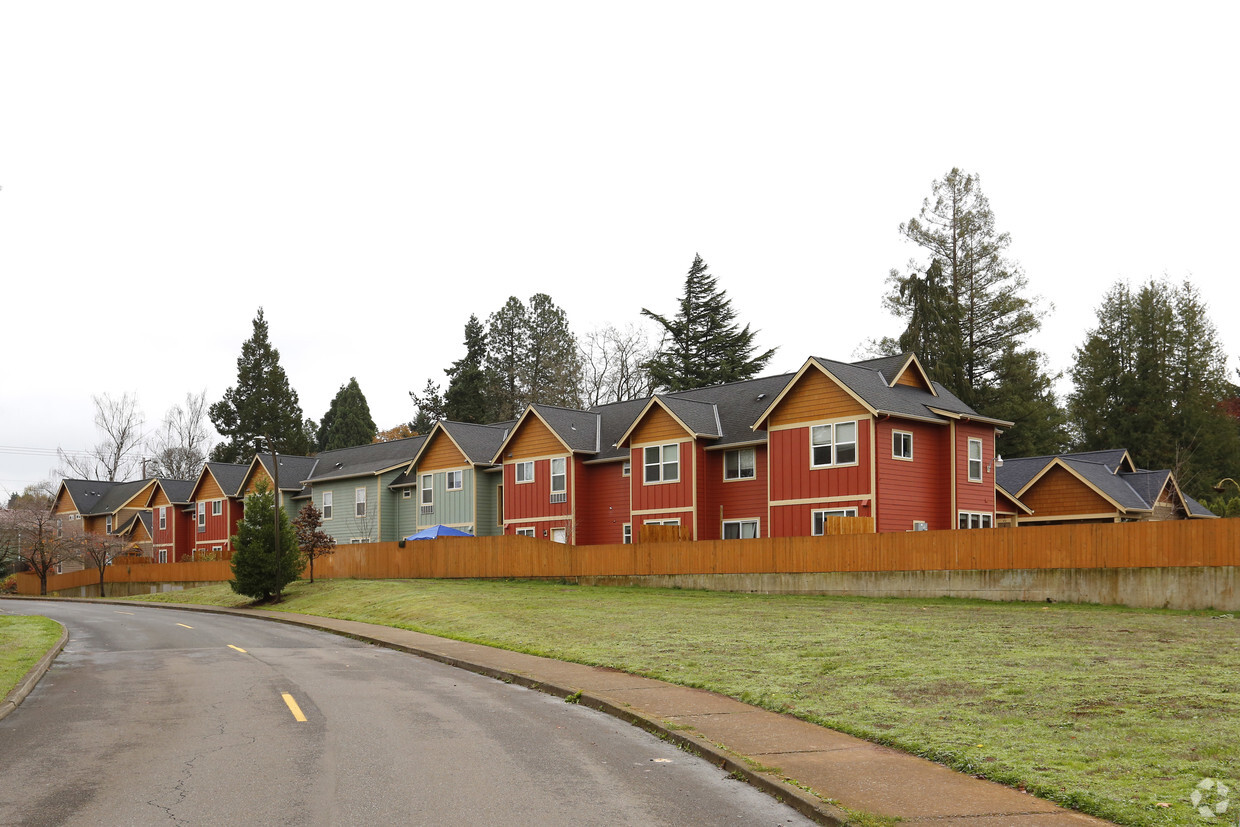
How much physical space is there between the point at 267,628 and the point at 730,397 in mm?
23468

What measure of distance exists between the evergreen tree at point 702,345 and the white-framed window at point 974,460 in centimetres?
2924

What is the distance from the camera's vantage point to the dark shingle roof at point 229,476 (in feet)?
234

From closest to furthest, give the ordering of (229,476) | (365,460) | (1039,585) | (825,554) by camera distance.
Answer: (1039,585) → (825,554) → (365,460) → (229,476)

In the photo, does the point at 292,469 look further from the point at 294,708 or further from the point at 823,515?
the point at 294,708

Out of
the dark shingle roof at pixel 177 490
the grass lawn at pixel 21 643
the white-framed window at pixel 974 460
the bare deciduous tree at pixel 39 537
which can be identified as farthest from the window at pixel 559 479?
the dark shingle roof at pixel 177 490

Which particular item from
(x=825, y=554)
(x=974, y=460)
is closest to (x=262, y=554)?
(x=825, y=554)

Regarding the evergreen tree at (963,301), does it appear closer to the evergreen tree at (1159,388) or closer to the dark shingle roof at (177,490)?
the evergreen tree at (1159,388)

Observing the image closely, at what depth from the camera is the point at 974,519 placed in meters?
41.3

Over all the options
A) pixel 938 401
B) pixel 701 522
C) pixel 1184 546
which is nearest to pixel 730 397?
pixel 701 522

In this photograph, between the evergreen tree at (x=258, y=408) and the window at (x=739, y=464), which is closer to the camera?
the window at (x=739, y=464)

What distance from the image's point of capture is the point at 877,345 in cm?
6888

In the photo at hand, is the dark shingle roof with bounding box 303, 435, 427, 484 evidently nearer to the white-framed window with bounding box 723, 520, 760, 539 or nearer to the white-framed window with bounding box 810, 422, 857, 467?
the white-framed window with bounding box 723, 520, 760, 539

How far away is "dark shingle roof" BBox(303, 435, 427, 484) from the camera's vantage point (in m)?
61.2

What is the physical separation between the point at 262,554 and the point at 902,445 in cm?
2467
